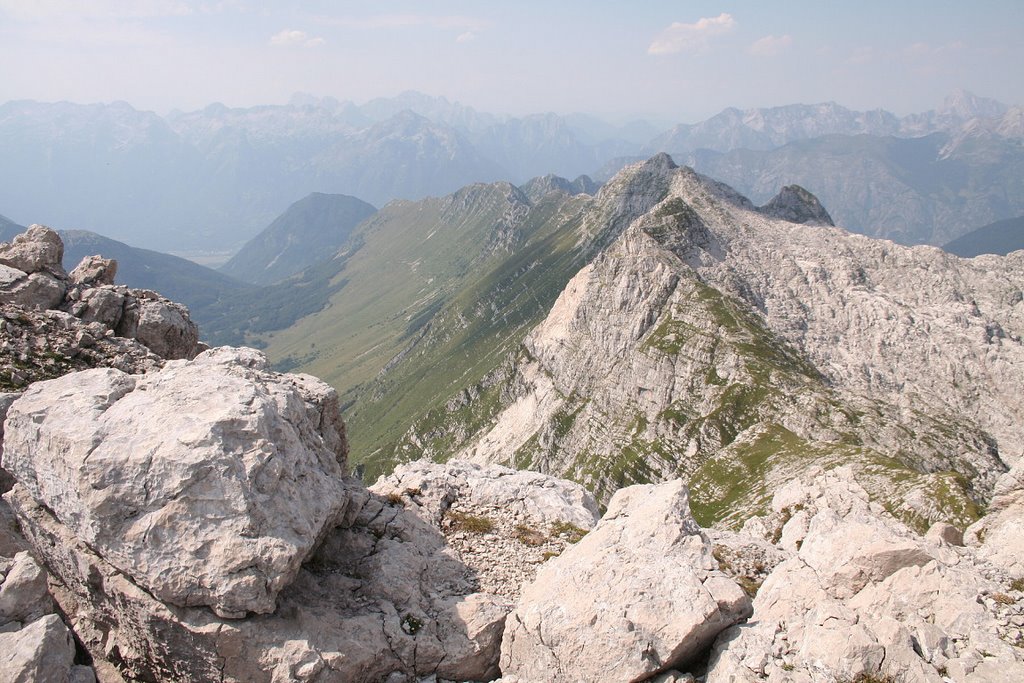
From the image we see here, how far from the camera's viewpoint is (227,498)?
21.4m

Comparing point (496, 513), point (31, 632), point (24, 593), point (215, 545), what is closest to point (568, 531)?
point (496, 513)

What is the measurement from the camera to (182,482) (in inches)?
837

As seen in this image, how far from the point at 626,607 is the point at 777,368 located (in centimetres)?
13928

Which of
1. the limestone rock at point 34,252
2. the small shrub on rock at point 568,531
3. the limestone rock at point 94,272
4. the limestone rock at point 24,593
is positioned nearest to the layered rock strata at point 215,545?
the limestone rock at point 24,593

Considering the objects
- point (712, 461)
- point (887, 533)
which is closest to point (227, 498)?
point (887, 533)

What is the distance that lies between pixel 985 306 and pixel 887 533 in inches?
7063

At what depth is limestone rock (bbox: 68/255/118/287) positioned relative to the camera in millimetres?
50250

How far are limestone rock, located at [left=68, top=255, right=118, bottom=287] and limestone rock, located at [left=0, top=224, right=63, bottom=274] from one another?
1.54 meters

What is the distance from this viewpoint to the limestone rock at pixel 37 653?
1977cm

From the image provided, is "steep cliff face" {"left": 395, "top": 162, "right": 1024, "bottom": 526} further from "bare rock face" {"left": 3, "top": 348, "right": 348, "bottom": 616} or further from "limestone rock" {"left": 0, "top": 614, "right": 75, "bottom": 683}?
"limestone rock" {"left": 0, "top": 614, "right": 75, "bottom": 683}

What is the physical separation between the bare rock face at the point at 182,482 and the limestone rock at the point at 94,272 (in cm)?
3062

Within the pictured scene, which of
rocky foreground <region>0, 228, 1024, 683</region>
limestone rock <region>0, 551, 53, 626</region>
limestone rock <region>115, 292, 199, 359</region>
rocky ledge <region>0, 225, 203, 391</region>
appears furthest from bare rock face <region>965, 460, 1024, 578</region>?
limestone rock <region>115, 292, 199, 359</region>

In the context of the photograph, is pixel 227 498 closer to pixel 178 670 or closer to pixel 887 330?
pixel 178 670

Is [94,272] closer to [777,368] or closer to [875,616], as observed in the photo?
[875,616]
